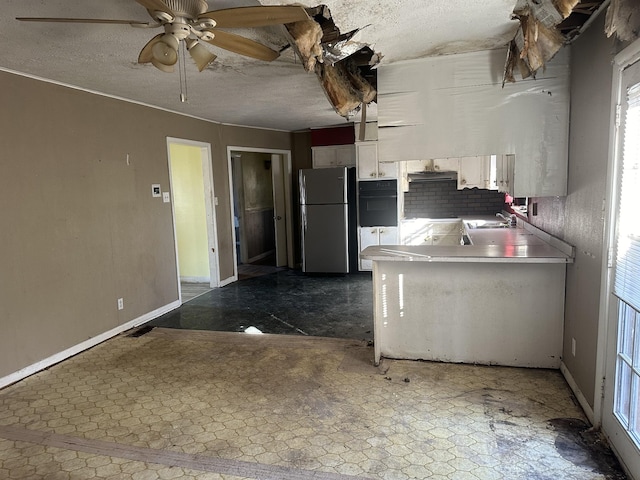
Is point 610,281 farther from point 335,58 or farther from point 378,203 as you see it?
point 378,203

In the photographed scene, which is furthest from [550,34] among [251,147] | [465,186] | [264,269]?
[264,269]

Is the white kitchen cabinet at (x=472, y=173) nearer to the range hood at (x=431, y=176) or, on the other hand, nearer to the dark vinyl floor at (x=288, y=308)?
the range hood at (x=431, y=176)

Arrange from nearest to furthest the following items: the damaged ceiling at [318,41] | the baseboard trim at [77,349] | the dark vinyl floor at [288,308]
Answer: the damaged ceiling at [318,41], the baseboard trim at [77,349], the dark vinyl floor at [288,308]

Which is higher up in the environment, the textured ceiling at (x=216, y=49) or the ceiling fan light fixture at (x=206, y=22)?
the textured ceiling at (x=216, y=49)

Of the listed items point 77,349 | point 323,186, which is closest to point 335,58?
point 77,349

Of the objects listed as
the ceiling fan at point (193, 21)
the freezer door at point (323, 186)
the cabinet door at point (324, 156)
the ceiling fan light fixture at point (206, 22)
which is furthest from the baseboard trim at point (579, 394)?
the cabinet door at point (324, 156)

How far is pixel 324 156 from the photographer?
21.4 ft

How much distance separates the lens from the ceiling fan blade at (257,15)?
1.73 m

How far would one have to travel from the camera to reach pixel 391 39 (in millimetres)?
2451

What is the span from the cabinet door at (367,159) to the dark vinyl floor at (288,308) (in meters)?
1.54

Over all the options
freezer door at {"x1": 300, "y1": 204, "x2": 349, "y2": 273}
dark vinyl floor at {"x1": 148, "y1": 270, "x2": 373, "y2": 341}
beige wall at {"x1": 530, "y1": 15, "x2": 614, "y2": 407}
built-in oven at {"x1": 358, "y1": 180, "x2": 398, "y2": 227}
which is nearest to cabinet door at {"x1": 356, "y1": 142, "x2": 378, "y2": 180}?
built-in oven at {"x1": 358, "y1": 180, "x2": 398, "y2": 227}

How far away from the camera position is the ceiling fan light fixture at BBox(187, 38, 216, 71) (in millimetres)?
2115

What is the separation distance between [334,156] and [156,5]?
193 inches

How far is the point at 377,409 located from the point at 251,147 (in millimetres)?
4810
